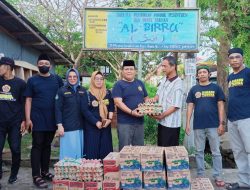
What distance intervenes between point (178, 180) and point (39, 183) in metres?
2.31

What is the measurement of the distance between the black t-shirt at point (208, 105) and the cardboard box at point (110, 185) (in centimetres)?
193

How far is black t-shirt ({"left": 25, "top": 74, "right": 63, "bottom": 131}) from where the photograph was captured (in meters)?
6.17

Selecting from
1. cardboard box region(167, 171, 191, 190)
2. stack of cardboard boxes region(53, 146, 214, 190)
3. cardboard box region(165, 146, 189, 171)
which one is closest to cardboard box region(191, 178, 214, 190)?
stack of cardboard boxes region(53, 146, 214, 190)

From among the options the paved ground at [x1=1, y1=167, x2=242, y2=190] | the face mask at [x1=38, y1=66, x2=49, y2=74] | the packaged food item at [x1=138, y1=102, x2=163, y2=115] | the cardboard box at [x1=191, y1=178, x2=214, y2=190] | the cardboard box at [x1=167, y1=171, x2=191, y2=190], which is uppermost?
the face mask at [x1=38, y1=66, x2=49, y2=74]

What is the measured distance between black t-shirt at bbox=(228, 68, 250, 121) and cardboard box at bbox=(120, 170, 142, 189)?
2.02m

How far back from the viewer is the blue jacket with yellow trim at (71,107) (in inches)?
242

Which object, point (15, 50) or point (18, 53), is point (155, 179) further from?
point (18, 53)

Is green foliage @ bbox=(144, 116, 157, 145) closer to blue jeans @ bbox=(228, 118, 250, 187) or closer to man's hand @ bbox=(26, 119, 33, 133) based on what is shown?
blue jeans @ bbox=(228, 118, 250, 187)

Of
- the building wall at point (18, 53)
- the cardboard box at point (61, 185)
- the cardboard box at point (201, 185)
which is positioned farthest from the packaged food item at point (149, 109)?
the building wall at point (18, 53)

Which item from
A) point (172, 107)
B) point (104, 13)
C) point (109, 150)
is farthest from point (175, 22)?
point (109, 150)

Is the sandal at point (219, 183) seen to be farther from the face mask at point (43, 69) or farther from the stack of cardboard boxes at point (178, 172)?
the face mask at point (43, 69)

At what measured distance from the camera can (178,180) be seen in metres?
5.23

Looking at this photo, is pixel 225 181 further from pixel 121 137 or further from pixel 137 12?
pixel 137 12

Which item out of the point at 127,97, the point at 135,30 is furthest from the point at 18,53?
the point at 127,97
